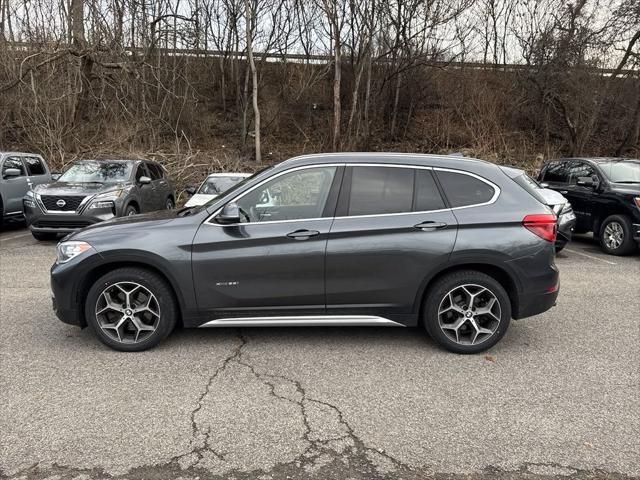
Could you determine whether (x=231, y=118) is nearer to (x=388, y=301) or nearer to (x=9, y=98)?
(x=9, y=98)

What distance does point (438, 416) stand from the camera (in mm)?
3441

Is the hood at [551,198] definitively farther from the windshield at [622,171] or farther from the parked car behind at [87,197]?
the parked car behind at [87,197]

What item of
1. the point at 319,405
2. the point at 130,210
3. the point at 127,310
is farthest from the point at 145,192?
the point at 319,405

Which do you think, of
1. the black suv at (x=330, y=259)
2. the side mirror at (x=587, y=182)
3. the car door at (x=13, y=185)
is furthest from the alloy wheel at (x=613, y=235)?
the car door at (x=13, y=185)

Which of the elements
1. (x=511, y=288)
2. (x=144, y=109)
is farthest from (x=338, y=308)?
(x=144, y=109)

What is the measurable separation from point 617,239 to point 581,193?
4.10ft

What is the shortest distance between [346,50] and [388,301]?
794 inches

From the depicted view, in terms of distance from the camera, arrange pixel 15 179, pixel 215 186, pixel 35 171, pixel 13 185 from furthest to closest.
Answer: pixel 35 171, pixel 15 179, pixel 13 185, pixel 215 186

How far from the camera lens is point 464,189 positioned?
14.9 feet

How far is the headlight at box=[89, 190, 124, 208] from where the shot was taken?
32.1ft

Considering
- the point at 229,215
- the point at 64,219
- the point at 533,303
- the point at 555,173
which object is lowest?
the point at 64,219

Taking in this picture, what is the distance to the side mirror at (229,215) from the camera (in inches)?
166

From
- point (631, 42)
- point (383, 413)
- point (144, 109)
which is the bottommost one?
point (383, 413)

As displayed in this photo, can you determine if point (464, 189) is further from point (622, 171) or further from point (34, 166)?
point (34, 166)
